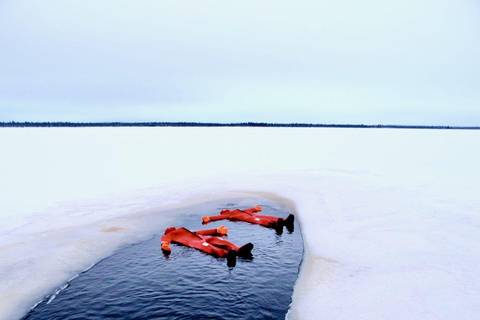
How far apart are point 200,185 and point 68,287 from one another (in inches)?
325

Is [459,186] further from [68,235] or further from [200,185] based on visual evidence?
[68,235]

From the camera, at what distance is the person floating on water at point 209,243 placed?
677cm

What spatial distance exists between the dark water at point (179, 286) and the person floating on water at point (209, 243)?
15 cm

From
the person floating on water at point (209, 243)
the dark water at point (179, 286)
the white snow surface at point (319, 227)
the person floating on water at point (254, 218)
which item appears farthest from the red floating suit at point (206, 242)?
the person floating on water at point (254, 218)

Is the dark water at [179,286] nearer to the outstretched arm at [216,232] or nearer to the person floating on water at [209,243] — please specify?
the person floating on water at [209,243]

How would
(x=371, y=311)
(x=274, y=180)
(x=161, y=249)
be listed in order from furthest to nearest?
(x=274, y=180), (x=161, y=249), (x=371, y=311)

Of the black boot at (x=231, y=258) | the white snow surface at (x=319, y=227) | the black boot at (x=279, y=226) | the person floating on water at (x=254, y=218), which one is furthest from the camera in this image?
the person floating on water at (x=254, y=218)

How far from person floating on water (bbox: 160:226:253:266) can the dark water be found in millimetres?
150

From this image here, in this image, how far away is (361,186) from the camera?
1236cm

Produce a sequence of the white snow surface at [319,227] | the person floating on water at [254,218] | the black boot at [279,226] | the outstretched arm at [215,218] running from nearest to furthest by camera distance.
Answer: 1. the white snow surface at [319,227]
2. the black boot at [279,226]
3. the person floating on water at [254,218]
4. the outstretched arm at [215,218]

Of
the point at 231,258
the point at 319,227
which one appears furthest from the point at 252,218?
the point at 231,258

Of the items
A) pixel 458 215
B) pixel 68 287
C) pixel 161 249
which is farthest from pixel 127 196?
pixel 458 215

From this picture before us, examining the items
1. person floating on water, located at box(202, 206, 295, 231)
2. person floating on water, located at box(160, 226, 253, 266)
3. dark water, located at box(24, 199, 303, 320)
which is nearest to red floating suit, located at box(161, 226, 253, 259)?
person floating on water, located at box(160, 226, 253, 266)

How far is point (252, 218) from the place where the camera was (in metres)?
9.17
